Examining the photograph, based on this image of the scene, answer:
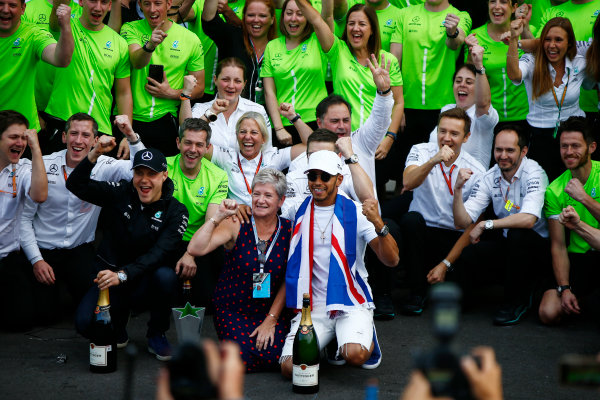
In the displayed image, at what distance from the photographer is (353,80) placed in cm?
732

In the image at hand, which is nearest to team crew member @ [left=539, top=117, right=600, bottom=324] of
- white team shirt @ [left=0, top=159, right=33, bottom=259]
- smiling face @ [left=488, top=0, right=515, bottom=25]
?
smiling face @ [left=488, top=0, right=515, bottom=25]

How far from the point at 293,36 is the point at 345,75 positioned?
2.01ft

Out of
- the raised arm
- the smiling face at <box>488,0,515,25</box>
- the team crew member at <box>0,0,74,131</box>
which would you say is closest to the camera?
the team crew member at <box>0,0,74,131</box>

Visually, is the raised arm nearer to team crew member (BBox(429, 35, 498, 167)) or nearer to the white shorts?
team crew member (BBox(429, 35, 498, 167))

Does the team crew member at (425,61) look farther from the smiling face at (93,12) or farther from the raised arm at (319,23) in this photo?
the smiling face at (93,12)

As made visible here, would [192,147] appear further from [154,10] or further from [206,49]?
[206,49]

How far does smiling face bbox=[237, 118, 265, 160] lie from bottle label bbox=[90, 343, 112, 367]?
2.26 metres

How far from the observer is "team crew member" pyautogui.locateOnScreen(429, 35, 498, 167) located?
6902mm

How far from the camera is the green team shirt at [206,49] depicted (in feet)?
25.8

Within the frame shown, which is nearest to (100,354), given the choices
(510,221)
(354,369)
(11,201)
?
(354,369)

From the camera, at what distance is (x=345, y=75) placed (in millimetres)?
7320

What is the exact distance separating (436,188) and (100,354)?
3.14m

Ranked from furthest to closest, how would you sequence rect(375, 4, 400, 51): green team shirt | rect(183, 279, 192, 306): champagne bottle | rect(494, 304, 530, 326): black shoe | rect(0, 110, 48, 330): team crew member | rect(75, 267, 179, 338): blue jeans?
rect(375, 4, 400, 51): green team shirt, rect(494, 304, 530, 326): black shoe, rect(0, 110, 48, 330): team crew member, rect(183, 279, 192, 306): champagne bottle, rect(75, 267, 179, 338): blue jeans

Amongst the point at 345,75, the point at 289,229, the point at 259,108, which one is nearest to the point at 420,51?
the point at 345,75
